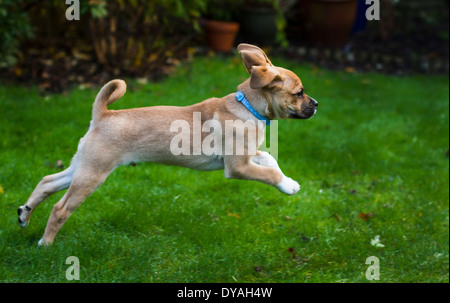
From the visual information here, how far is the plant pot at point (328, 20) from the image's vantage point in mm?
10125

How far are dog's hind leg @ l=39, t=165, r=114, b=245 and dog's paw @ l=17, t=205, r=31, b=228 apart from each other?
0.28m

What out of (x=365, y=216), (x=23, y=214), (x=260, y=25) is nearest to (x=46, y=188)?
(x=23, y=214)

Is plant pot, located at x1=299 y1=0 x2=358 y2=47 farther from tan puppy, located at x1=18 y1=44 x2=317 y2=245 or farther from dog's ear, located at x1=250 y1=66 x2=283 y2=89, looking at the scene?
dog's ear, located at x1=250 y1=66 x2=283 y2=89

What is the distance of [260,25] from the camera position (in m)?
10.2

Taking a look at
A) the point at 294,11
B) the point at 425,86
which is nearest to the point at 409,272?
the point at 425,86

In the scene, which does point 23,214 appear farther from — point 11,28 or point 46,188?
point 11,28

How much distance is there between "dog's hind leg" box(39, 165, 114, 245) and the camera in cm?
375

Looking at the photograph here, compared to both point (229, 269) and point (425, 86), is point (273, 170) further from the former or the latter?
point (425, 86)

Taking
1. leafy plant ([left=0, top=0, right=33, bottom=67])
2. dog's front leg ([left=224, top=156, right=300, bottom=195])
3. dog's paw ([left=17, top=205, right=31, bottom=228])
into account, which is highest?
leafy plant ([left=0, top=0, right=33, bottom=67])

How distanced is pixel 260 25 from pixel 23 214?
710 centimetres

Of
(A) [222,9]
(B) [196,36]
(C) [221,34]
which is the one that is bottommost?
(B) [196,36]

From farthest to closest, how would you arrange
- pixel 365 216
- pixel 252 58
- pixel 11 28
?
pixel 11 28
pixel 365 216
pixel 252 58

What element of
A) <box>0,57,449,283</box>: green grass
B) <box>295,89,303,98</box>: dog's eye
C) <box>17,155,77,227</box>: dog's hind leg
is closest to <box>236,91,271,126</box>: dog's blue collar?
<box>295,89,303,98</box>: dog's eye

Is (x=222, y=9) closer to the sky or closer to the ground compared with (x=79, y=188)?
closer to the sky
